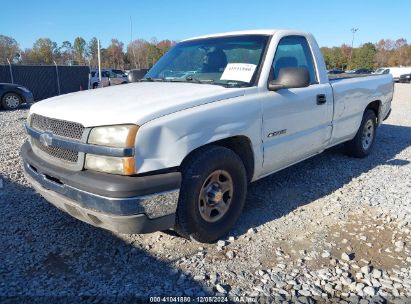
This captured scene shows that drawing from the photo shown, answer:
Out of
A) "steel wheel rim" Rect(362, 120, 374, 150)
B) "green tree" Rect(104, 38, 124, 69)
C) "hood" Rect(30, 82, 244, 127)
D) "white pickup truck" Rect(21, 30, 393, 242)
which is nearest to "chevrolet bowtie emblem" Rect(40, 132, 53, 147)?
"white pickup truck" Rect(21, 30, 393, 242)

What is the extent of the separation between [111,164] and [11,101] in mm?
12320

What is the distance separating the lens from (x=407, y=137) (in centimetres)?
788

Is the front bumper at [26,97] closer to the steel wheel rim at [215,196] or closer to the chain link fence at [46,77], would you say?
the chain link fence at [46,77]

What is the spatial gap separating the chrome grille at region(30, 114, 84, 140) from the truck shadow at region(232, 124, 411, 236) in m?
1.75

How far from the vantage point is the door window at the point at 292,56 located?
3795 mm

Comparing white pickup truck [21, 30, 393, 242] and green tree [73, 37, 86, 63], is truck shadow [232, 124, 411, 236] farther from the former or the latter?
green tree [73, 37, 86, 63]

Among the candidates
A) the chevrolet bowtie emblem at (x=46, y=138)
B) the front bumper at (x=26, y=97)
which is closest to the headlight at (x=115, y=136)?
the chevrolet bowtie emblem at (x=46, y=138)

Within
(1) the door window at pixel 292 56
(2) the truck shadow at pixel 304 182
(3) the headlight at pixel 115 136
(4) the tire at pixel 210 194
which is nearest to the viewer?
(3) the headlight at pixel 115 136

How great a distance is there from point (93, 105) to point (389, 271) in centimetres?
274

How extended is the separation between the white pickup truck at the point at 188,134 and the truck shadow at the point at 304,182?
0.49 meters

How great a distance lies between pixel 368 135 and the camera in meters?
6.10

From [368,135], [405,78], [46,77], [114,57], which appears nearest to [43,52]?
[114,57]

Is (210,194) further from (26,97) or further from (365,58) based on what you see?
(365,58)

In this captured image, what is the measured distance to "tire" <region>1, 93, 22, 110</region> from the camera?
Answer: 12812 mm
